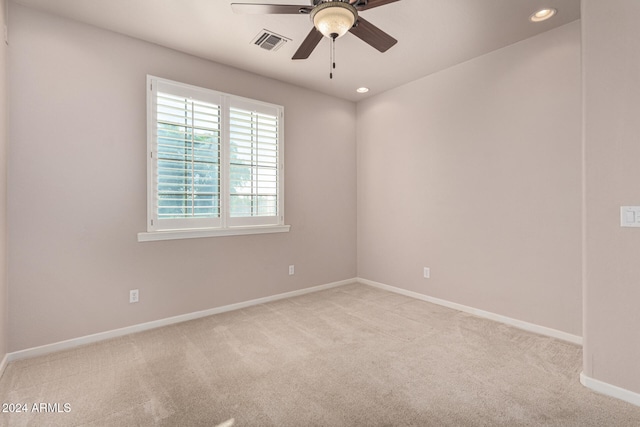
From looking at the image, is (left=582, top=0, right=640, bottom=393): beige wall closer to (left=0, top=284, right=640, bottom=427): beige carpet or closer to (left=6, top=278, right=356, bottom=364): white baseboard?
(left=0, top=284, right=640, bottom=427): beige carpet

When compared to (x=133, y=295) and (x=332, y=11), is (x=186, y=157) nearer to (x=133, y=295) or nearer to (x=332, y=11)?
(x=133, y=295)

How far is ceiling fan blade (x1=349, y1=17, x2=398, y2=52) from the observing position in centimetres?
203

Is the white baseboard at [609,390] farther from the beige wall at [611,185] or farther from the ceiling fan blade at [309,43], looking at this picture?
the ceiling fan blade at [309,43]

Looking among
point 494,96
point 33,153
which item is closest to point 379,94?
point 494,96

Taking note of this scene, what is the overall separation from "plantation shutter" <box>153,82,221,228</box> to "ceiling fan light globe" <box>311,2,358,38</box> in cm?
194

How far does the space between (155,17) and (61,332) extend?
2877mm

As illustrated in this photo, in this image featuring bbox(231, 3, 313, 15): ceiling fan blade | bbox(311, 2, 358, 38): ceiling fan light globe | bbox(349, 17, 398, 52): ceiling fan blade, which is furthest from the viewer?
bbox(349, 17, 398, 52): ceiling fan blade

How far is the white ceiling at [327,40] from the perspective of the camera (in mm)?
2504

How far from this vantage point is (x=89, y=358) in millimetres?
2465

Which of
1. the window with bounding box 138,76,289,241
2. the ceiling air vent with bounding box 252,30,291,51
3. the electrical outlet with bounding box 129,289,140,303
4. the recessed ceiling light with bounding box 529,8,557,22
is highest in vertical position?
the ceiling air vent with bounding box 252,30,291,51

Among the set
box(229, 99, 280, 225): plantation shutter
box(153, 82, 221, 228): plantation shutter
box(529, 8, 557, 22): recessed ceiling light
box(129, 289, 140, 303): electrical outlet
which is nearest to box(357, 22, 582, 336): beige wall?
box(529, 8, 557, 22): recessed ceiling light

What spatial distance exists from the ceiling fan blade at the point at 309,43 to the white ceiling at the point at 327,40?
0.45 meters

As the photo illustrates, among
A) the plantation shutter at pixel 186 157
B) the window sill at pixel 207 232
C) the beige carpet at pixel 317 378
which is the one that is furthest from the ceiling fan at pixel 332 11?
the beige carpet at pixel 317 378

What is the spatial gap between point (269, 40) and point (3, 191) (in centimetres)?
257
